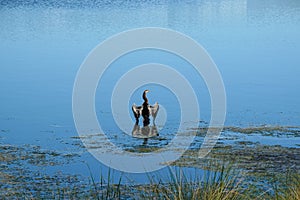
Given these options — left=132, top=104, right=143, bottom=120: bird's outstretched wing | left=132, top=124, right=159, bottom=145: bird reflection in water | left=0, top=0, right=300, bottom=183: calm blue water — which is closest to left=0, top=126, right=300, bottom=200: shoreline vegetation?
left=0, top=0, right=300, bottom=183: calm blue water

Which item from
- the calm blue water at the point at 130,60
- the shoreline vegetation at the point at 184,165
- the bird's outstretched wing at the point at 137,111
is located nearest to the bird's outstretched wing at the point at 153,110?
the bird's outstretched wing at the point at 137,111

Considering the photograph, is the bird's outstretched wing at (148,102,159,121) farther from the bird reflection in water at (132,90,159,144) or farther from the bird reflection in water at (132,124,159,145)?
the bird reflection in water at (132,124,159,145)

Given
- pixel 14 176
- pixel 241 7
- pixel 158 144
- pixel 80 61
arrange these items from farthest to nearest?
pixel 241 7 → pixel 80 61 → pixel 158 144 → pixel 14 176

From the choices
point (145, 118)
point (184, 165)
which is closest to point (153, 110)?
point (145, 118)

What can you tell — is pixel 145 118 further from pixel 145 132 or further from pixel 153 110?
pixel 145 132

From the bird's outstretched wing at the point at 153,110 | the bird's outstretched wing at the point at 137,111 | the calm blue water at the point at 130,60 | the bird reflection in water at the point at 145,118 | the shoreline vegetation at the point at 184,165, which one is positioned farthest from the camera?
the calm blue water at the point at 130,60

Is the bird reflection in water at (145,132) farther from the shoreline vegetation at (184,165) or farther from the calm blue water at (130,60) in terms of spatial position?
the shoreline vegetation at (184,165)

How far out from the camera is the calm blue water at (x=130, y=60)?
9586mm

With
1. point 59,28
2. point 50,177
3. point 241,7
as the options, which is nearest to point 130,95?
point 50,177

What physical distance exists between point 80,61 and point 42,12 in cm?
884

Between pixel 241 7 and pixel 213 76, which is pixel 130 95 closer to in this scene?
pixel 213 76

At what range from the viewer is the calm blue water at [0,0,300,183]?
31.4ft

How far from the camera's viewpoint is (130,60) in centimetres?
1373

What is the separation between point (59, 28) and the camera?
18.6 meters
